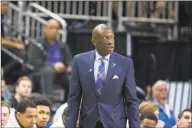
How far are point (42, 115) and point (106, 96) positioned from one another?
2.19 meters

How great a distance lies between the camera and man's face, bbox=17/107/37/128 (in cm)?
1043

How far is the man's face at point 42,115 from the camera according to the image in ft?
36.1

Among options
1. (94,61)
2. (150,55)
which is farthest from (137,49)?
(94,61)

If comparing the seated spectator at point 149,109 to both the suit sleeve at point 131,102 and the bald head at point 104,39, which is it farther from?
the bald head at point 104,39

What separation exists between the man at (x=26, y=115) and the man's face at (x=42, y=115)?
12.2 inches

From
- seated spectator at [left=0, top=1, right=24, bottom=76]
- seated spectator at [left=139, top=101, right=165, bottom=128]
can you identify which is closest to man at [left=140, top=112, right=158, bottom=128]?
seated spectator at [left=139, top=101, right=165, bottom=128]

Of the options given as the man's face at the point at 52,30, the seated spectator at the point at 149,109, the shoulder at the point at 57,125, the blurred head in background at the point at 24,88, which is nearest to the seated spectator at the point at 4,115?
the shoulder at the point at 57,125

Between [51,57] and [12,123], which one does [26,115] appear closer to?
[12,123]

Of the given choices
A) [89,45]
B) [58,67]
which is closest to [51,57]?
[58,67]

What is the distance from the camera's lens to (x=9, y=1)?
1703cm

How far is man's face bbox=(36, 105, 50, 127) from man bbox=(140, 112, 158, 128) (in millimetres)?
1361

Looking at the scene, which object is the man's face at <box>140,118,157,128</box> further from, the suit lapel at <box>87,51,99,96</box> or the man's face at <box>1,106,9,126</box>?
the suit lapel at <box>87,51,99,96</box>

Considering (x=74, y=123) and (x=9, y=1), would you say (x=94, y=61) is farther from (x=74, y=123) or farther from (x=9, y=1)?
(x=9, y=1)

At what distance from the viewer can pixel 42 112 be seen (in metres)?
11.2
